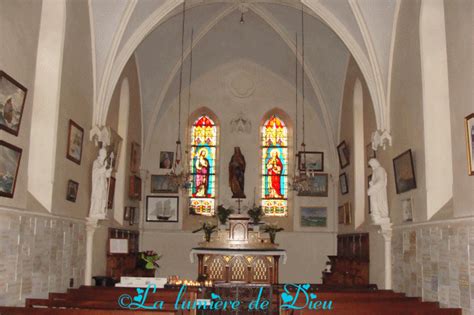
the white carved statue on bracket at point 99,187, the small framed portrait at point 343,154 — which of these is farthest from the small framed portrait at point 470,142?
the small framed portrait at point 343,154

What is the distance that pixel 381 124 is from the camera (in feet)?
39.8

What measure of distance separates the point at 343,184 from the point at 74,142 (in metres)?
9.10

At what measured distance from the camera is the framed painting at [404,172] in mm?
10453

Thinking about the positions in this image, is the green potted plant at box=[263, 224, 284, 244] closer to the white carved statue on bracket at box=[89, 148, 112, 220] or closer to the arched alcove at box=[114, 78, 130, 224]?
the arched alcove at box=[114, 78, 130, 224]

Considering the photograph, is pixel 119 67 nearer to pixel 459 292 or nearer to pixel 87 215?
pixel 87 215

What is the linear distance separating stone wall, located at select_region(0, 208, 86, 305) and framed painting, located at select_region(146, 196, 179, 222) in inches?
268

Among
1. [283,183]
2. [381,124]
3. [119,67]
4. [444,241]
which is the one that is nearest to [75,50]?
[119,67]

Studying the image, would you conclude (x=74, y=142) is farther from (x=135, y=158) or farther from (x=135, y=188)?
(x=135, y=158)

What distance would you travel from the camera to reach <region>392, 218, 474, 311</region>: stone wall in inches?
309

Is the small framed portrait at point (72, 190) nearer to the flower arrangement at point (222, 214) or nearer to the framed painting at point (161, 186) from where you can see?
the flower arrangement at point (222, 214)

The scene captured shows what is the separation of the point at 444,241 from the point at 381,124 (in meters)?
3.98

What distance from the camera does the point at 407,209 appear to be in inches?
423

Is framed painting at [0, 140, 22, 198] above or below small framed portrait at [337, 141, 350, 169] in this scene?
below

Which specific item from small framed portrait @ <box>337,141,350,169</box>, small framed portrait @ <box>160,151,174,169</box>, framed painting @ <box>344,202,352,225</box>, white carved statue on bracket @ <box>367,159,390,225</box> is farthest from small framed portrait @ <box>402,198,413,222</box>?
small framed portrait @ <box>160,151,174,169</box>
